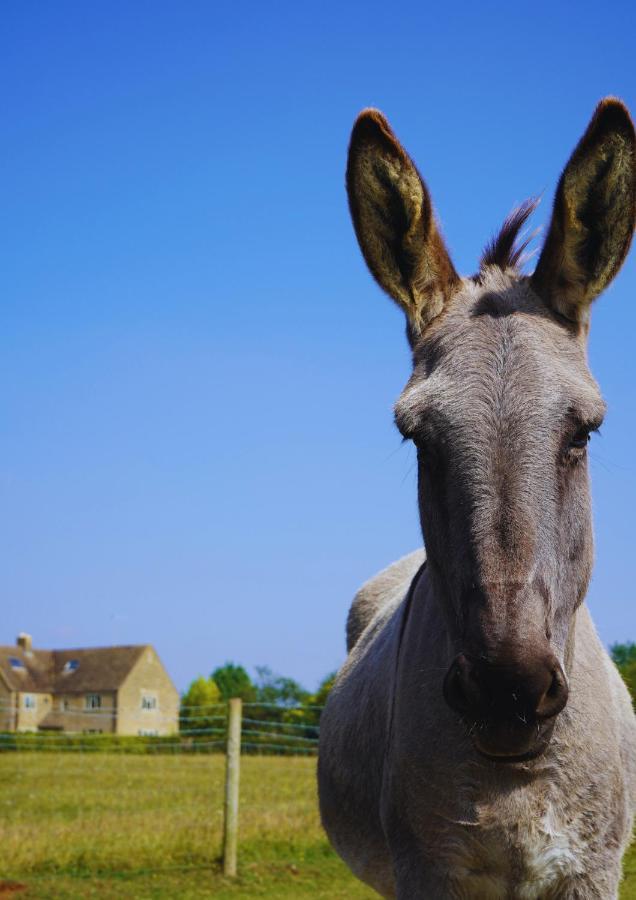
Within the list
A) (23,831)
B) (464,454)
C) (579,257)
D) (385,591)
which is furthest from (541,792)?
(23,831)

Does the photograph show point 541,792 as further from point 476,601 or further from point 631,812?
point 476,601

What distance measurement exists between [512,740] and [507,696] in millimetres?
174

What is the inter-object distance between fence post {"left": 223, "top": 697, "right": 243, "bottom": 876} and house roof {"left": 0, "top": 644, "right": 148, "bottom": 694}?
57.6 m

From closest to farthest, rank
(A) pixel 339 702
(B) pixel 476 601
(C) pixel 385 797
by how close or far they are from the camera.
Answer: (B) pixel 476 601
(C) pixel 385 797
(A) pixel 339 702

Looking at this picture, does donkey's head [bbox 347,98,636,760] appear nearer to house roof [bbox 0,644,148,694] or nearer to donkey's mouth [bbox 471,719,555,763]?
donkey's mouth [bbox 471,719,555,763]

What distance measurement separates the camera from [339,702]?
17.0 ft

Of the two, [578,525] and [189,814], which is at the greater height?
[578,525]

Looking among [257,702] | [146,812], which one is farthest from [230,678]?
[146,812]

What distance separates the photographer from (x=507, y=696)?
2340mm

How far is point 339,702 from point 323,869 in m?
6.27

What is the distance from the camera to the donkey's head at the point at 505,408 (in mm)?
2416

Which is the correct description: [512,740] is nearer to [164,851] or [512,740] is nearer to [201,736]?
[164,851]

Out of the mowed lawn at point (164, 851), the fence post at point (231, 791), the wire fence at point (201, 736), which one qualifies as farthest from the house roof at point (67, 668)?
the fence post at point (231, 791)

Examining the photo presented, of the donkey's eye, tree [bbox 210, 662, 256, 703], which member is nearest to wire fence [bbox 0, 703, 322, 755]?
the donkey's eye
